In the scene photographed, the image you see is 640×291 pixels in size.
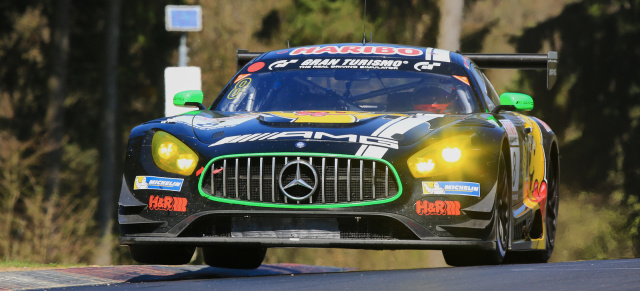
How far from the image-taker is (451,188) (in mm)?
7125

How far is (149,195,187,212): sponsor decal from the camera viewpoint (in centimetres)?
724

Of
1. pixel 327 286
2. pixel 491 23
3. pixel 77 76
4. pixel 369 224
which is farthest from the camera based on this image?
pixel 491 23

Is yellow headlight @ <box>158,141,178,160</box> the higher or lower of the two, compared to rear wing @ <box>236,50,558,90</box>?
lower

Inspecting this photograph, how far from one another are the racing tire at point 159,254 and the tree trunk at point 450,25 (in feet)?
80.6

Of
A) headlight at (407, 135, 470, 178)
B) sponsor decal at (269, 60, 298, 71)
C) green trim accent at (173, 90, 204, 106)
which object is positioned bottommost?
headlight at (407, 135, 470, 178)

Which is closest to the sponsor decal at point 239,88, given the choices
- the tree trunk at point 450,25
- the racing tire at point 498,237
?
the racing tire at point 498,237

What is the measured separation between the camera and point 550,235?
10070 mm

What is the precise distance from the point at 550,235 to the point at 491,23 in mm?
32720

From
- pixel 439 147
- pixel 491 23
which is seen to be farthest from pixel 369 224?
pixel 491 23

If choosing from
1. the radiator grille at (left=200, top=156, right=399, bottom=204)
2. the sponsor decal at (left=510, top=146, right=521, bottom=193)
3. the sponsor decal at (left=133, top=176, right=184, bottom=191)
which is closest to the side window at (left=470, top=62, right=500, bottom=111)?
the sponsor decal at (left=510, top=146, right=521, bottom=193)

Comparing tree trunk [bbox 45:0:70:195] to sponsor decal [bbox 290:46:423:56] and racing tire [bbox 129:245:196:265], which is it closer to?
sponsor decal [bbox 290:46:423:56]

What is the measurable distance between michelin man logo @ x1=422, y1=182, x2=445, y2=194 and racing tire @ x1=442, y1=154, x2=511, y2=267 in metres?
0.37

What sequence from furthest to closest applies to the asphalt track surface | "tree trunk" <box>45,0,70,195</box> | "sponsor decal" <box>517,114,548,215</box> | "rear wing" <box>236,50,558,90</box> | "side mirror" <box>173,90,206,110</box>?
"tree trunk" <box>45,0,70,195</box> < "rear wing" <box>236,50,558,90</box> < "sponsor decal" <box>517,114,548,215</box> < "side mirror" <box>173,90,206,110</box> < the asphalt track surface

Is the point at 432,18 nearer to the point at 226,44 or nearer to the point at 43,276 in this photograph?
the point at 226,44
